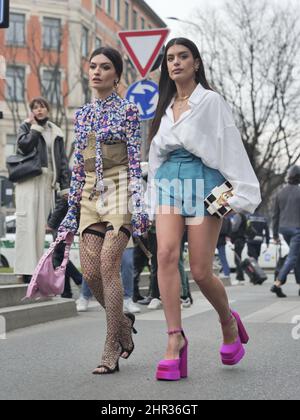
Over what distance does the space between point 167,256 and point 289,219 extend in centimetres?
784

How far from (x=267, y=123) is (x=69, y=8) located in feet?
52.1

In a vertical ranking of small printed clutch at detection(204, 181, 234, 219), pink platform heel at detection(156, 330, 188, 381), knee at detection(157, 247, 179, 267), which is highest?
small printed clutch at detection(204, 181, 234, 219)

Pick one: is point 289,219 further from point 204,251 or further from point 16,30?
point 16,30

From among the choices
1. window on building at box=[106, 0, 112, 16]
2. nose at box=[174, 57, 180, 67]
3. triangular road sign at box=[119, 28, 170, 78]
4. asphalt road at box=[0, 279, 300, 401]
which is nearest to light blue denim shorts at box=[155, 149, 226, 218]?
nose at box=[174, 57, 180, 67]

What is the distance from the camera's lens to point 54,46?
43688 mm

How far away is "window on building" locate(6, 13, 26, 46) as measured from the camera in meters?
46.8

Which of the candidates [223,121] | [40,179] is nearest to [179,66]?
[223,121]

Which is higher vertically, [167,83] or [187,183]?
[167,83]

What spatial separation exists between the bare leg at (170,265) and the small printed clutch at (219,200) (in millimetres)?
186

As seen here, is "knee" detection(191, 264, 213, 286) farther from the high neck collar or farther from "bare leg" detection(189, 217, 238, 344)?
the high neck collar

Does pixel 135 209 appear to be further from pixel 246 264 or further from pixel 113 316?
pixel 246 264

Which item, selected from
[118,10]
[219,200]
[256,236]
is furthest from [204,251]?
[118,10]

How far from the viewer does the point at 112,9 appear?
55281 mm

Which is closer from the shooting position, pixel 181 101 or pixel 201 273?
pixel 201 273
